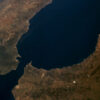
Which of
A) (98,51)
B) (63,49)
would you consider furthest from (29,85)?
(98,51)

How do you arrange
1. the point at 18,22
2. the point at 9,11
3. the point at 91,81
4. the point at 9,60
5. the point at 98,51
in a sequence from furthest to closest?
the point at 9,11 < the point at 18,22 < the point at 9,60 < the point at 98,51 < the point at 91,81

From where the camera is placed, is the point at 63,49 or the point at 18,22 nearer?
the point at 63,49

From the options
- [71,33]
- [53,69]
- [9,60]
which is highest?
[71,33]

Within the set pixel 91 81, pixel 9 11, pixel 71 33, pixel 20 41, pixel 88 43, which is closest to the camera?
pixel 91 81

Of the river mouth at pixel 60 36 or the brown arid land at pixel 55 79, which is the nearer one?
the brown arid land at pixel 55 79

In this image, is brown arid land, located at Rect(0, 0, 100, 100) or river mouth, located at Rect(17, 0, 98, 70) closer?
brown arid land, located at Rect(0, 0, 100, 100)

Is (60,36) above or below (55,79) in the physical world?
above

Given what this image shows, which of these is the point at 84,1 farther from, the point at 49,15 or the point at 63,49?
the point at 63,49

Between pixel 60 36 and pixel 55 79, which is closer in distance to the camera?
pixel 55 79
